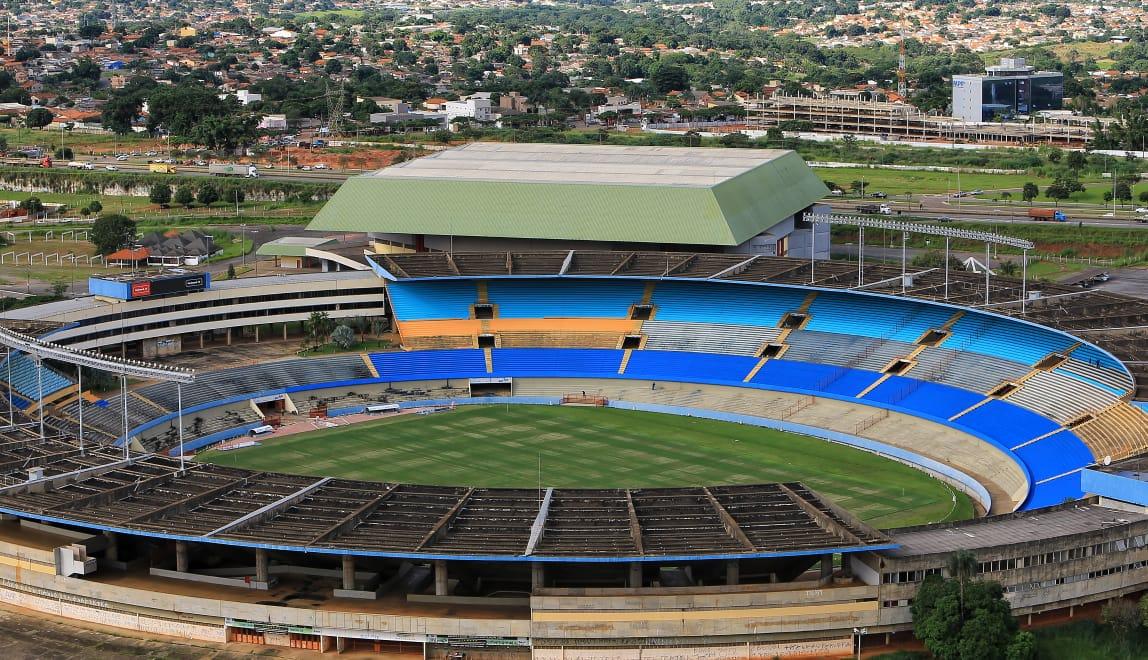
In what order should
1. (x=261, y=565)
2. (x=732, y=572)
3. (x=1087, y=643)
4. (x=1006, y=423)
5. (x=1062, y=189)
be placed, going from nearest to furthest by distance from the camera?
(x=1087, y=643)
(x=732, y=572)
(x=261, y=565)
(x=1006, y=423)
(x=1062, y=189)

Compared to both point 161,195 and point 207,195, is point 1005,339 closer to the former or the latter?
point 207,195

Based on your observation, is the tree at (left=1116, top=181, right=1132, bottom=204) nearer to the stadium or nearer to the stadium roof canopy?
the stadium

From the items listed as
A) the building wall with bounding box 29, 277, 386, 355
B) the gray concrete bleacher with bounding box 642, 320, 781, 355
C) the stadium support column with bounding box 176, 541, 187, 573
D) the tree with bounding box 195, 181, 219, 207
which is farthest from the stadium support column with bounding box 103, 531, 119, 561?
the tree with bounding box 195, 181, 219, 207

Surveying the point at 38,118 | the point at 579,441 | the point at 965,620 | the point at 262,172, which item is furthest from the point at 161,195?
the point at 965,620

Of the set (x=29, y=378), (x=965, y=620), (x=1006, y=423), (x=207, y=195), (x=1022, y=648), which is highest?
(x=207, y=195)

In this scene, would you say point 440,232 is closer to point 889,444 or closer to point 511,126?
point 889,444

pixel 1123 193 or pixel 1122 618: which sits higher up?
pixel 1123 193

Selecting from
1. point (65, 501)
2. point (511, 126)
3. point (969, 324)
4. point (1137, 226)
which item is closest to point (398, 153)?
point (511, 126)
